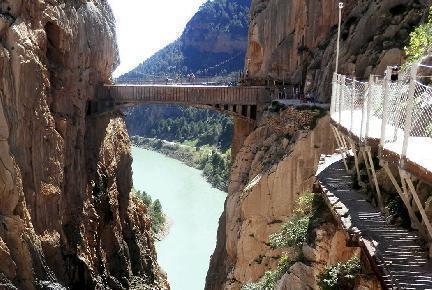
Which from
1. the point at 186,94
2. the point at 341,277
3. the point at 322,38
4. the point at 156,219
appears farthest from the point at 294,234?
the point at 156,219

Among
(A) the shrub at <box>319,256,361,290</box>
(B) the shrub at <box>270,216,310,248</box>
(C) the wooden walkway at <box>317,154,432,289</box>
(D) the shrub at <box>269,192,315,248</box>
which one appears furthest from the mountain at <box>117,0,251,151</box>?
(A) the shrub at <box>319,256,361,290</box>

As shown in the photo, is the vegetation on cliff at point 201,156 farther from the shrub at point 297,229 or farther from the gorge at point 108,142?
the shrub at point 297,229

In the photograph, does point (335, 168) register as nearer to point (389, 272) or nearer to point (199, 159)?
point (389, 272)

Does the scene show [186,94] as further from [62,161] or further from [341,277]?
[341,277]

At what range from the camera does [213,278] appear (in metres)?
29.7

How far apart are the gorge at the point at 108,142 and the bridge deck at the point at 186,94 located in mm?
1691

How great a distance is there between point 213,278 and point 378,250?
2340 cm

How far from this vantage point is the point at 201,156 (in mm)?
119562

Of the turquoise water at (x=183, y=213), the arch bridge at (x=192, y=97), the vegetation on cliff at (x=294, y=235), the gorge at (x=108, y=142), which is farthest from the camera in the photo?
the turquoise water at (x=183, y=213)

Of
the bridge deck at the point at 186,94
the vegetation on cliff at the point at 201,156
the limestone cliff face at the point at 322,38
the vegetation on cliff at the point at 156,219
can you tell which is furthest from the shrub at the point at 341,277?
the vegetation on cliff at the point at 201,156

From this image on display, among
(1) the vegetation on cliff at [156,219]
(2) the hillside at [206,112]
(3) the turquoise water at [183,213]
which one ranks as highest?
(2) the hillside at [206,112]

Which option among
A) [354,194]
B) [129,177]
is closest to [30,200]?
[129,177]

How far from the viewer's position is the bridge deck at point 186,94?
107 ft

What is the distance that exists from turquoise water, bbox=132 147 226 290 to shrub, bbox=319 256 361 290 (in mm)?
42185
